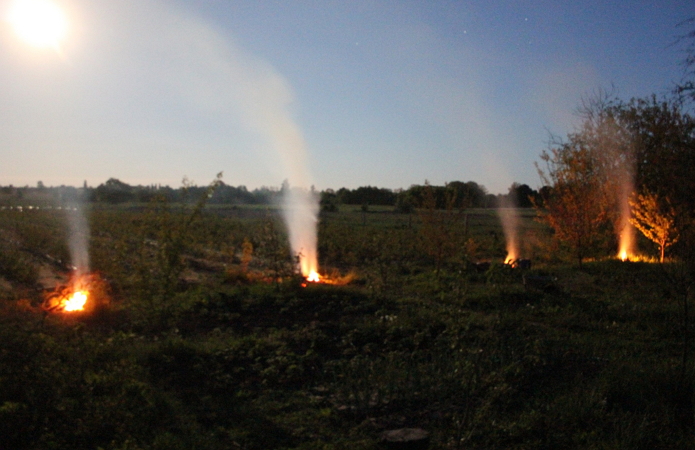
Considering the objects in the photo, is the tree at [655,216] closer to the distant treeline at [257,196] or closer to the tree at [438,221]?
the tree at [438,221]

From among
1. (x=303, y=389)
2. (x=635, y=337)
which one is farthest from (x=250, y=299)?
(x=635, y=337)

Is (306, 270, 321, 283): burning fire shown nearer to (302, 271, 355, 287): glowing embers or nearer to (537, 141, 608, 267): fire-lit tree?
(302, 271, 355, 287): glowing embers

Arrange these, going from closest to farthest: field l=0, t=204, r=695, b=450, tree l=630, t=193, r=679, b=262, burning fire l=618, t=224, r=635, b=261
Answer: field l=0, t=204, r=695, b=450 < tree l=630, t=193, r=679, b=262 < burning fire l=618, t=224, r=635, b=261

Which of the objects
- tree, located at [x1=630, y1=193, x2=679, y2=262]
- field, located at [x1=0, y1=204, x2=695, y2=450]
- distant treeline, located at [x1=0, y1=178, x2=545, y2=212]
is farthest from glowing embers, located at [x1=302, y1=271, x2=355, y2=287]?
distant treeline, located at [x1=0, y1=178, x2=545, y2=212]

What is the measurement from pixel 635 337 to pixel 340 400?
16.6 ft

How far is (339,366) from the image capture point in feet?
22.0

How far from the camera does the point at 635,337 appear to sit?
8219 mm

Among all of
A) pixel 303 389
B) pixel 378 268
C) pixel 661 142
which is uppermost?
pixel 661 142

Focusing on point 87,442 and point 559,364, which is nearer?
point 87,442

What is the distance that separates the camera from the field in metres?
4.64

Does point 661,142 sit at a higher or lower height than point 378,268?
higher

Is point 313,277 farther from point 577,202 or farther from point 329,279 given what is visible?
point 577,202

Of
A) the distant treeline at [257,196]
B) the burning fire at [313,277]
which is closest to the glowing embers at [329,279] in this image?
the burning fire at [313,277]

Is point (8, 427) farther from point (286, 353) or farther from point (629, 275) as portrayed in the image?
point (629, 275)
